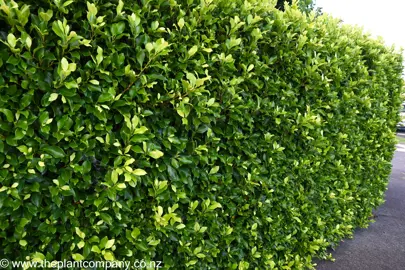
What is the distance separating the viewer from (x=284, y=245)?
327 cm

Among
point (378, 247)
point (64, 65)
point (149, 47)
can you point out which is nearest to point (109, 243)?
point (64, 65)

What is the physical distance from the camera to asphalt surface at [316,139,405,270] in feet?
12.7

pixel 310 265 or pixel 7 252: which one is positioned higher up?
pixel 7 252

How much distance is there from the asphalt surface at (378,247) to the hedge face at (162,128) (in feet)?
3.49

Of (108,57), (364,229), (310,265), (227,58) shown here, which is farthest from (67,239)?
(364,229)

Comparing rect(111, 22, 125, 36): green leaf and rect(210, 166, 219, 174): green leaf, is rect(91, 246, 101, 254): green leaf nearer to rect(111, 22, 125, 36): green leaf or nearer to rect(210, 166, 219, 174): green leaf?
rect(210, 166, 219, 174): green leaf

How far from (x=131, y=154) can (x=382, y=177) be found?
5260mm

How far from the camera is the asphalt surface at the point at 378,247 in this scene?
12.7ft

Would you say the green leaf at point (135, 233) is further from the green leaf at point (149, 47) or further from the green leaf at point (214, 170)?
the green leaf at point (149, 47)

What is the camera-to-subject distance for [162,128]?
2.04 metres

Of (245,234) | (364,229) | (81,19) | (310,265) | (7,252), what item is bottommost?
(364,229)

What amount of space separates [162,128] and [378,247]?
398 centimetres

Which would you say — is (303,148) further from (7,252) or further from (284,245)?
(7,252)

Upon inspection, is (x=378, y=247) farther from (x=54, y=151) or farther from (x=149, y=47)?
(x=54, y=151)
